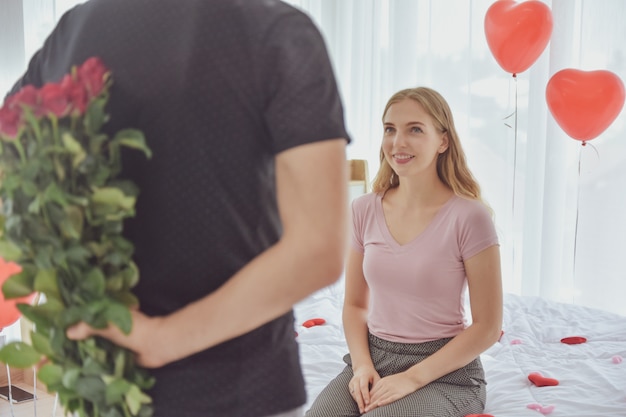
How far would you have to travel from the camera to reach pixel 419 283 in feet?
5.89

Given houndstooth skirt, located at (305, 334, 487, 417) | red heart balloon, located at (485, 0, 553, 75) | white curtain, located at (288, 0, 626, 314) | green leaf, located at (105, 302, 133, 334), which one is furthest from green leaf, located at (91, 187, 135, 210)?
white curtain, located at (288, 0, 626, 314)

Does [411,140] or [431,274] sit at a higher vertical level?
[411,140]

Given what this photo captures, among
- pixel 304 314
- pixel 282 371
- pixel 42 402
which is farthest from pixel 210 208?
pixel 42 402

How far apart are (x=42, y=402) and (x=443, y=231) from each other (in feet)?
6.20

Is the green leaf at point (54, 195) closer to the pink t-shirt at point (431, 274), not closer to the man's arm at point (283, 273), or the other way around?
the man's arm at point (283, 273)

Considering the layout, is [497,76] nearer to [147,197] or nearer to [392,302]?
[392,302]

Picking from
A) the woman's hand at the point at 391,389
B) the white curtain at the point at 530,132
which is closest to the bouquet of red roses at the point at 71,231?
the woman's hand at the point at 391,389

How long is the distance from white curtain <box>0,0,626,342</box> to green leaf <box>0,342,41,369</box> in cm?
246

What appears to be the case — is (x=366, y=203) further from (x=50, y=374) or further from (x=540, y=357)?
(x=50, y=374)

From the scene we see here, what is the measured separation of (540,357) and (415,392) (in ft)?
2.33

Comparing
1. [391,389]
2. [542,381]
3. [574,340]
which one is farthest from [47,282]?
[574,340]

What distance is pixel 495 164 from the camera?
3.71 m

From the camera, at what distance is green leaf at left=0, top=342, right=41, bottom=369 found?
705 millimetres

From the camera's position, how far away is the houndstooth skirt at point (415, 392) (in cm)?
164
